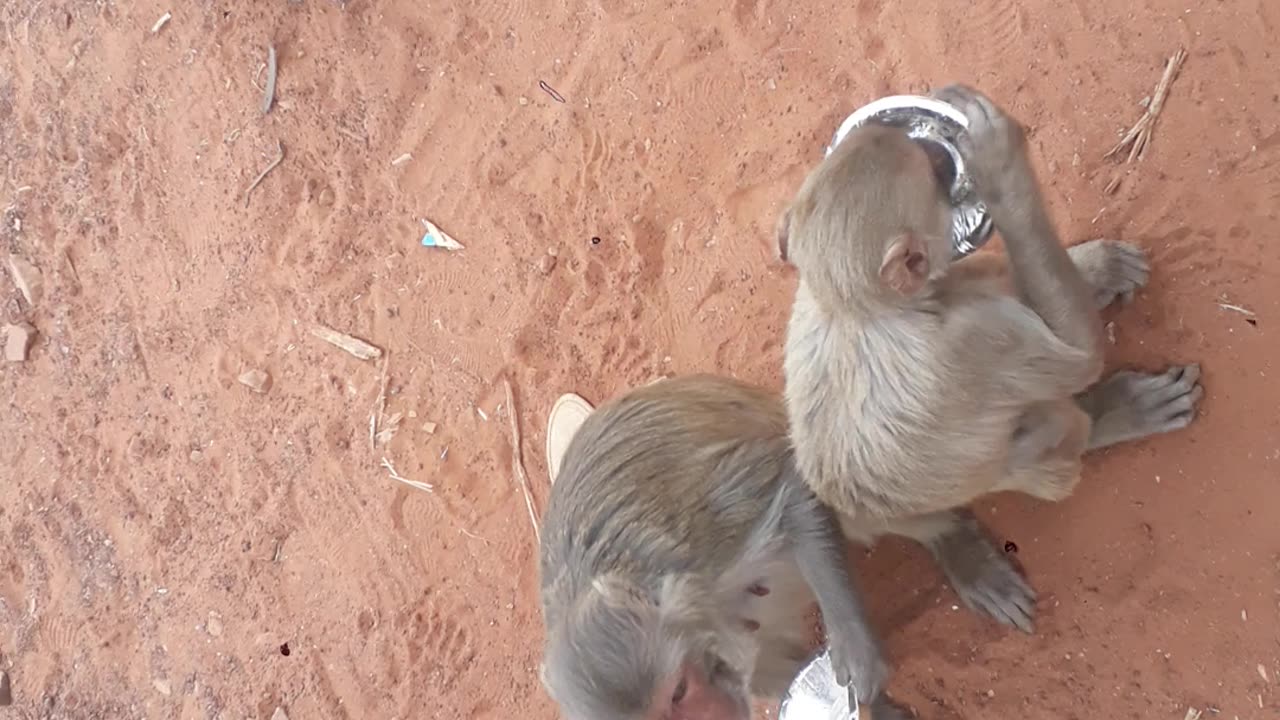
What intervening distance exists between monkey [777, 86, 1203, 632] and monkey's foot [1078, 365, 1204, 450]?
205 millimetres

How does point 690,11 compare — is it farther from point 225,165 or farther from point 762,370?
point 225,165

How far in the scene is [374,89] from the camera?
17.2ft

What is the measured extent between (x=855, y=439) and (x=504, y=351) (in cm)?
236

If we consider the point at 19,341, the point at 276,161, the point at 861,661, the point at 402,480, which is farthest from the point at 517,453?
the point at 19,341

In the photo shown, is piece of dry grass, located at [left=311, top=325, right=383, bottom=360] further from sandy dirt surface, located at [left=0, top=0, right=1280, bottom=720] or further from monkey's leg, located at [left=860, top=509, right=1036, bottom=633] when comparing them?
monkey's leg, located at [left=860, top=509, right=1036, bottom=633]

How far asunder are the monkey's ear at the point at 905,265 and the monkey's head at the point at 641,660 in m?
1.14

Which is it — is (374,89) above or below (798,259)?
below

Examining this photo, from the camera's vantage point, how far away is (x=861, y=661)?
302 centimetres

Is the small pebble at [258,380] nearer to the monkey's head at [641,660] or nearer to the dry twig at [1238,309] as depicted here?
the monkey's head at [641,660]

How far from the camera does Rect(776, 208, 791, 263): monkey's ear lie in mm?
2746

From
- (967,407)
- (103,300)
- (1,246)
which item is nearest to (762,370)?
(967,407)

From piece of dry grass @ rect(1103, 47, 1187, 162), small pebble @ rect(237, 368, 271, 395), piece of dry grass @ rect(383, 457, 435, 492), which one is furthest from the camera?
small pebble @ rect(237, 368, 271, 395)

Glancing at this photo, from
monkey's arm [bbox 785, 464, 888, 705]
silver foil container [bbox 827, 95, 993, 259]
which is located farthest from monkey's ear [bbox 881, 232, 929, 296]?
monkey's arm [bbox 785, 464, 888, 705]

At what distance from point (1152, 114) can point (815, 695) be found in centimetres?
243
